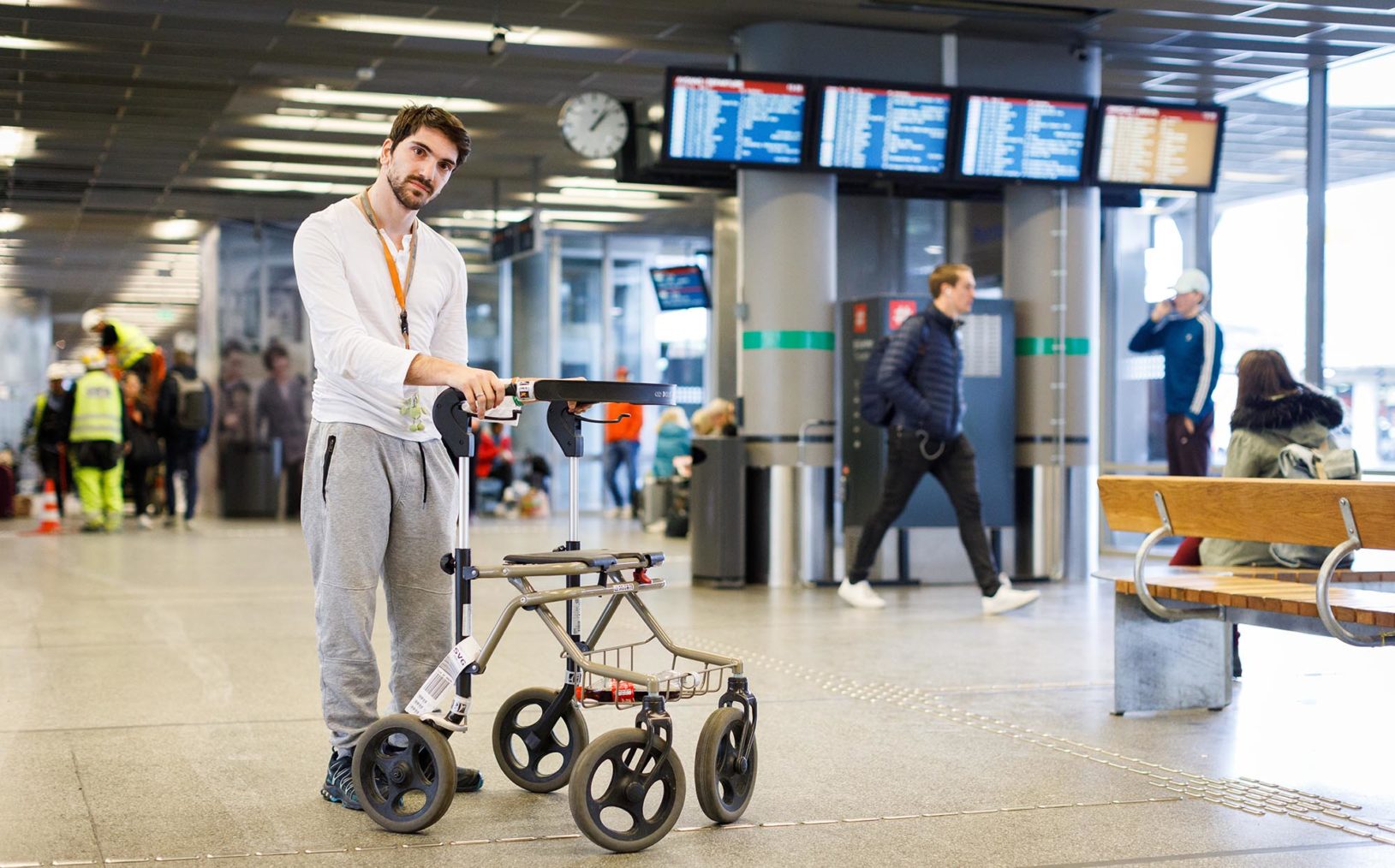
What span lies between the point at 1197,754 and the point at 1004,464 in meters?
5.86

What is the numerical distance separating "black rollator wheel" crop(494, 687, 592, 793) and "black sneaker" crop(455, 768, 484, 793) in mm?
72

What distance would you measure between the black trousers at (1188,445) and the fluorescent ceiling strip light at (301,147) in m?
8.68

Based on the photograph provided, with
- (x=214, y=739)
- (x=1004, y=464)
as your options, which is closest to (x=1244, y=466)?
(x=214, y=739)

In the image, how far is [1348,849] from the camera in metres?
3.63

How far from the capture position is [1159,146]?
420 inches

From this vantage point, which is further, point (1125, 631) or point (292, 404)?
point (292, 404)

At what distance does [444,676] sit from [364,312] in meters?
0.99

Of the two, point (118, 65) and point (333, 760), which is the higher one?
point (118, 65)

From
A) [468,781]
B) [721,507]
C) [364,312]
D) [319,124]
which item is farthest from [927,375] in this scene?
[319,124]

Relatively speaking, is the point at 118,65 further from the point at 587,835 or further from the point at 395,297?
the point at 587,835

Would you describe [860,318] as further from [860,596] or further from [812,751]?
[812,751]

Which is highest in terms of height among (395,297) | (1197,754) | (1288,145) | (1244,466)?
(1288,145)

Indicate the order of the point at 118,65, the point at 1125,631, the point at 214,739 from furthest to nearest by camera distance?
the point at 118,65
the point at 1125,631
the point at 214,739

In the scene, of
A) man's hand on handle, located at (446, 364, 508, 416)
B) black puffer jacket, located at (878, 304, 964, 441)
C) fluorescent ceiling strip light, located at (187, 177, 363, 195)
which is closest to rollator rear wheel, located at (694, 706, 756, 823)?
man's hand on handle, located at (446, 364, 508, 416)
